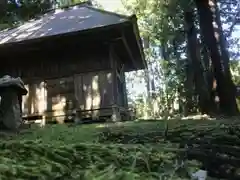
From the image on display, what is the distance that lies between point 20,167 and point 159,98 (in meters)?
21.9

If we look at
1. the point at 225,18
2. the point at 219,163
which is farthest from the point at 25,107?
the point at 225,18

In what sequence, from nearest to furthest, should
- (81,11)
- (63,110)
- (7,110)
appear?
(7,110) < (63,110) < (81,11)

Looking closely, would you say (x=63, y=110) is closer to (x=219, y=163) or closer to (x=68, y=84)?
(x=68, y=84)

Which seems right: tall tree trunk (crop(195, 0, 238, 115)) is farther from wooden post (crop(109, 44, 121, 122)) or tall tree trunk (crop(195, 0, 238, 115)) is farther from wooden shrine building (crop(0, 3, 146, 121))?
wooden post (crop(109, 44, 121, 122))

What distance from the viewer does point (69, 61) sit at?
12.0m

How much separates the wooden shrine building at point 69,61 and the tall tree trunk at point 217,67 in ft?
7.43

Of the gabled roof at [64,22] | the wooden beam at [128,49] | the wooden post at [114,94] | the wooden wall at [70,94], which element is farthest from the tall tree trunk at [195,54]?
the gabled roof at [64,22]

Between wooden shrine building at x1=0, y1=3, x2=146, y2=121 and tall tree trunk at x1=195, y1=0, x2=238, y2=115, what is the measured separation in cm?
227

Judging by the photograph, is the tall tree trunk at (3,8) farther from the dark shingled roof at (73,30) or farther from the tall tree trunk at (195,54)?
the tall tree trunk at (195,54)

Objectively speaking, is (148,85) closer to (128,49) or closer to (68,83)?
(128,49)

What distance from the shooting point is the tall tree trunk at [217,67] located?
8.37 m

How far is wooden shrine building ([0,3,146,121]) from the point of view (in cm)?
1090

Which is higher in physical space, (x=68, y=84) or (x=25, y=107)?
(x=68, y=84)

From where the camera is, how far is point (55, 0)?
2009 cm
